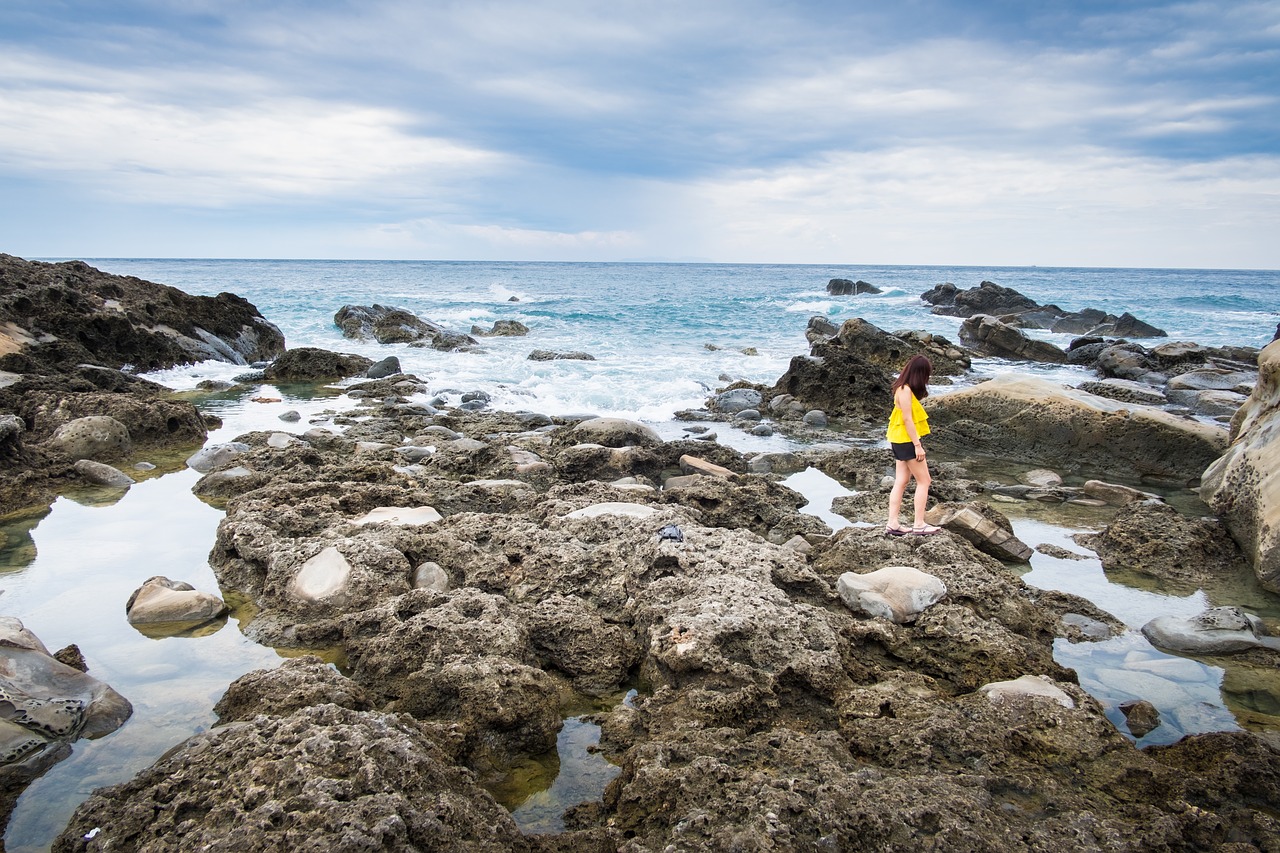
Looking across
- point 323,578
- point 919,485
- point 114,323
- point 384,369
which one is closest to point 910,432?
point 919,485

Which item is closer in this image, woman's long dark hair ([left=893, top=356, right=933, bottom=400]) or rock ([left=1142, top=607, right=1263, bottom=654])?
rock ([left=1142, top=607, right=1263, bottom=654])

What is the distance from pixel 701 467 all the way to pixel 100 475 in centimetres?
588

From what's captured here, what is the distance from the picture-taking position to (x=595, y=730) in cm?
354

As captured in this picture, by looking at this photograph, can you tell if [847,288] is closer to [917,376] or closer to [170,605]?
[917,376]

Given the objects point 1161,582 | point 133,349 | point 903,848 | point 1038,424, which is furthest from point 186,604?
point 133,349

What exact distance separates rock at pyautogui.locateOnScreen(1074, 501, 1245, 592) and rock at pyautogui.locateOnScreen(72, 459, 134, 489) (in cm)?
875

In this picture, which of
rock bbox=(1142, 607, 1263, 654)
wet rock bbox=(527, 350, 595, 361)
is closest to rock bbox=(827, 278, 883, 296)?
wet rock bbox=(527, 350, 595, 361)

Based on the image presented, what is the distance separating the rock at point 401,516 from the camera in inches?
211

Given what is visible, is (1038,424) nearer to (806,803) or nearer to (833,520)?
(833,520)

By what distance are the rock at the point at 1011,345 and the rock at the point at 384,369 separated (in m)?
17.6

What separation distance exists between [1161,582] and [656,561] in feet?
12.9

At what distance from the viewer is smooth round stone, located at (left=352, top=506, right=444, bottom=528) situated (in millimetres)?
5355

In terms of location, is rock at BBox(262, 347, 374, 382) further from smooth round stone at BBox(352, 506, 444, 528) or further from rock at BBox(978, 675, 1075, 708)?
rock at BBox(978, 675, 1075, 708)

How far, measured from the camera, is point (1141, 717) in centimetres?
367
